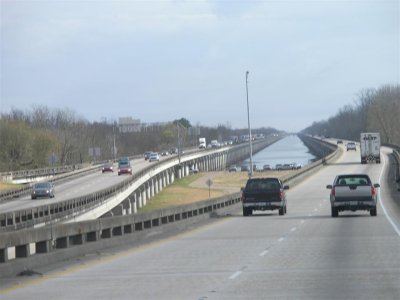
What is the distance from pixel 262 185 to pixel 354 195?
22.0 feet

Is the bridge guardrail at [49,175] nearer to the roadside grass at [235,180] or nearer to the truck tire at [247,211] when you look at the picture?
the roadside grass at [235,180]

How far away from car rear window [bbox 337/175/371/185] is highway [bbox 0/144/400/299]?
8579mm

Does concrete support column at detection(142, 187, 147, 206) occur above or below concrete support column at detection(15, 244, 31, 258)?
below

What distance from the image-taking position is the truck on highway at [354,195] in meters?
39.3

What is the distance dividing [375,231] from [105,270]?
13.4 m

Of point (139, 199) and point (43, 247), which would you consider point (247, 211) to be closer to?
point (43, 247)

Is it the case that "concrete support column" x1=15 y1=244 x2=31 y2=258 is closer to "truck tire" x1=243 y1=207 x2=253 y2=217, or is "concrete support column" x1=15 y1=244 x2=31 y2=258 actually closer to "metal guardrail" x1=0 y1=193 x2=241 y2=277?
"metal guardrail" x1=0 y1=193 x2=241 y2=277

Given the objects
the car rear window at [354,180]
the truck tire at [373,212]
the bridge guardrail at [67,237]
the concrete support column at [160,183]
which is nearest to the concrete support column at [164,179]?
the concrete support column at [160,183]

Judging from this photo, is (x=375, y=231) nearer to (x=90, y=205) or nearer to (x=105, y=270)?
(x=105, y=270)

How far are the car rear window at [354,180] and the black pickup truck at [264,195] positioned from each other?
426cm

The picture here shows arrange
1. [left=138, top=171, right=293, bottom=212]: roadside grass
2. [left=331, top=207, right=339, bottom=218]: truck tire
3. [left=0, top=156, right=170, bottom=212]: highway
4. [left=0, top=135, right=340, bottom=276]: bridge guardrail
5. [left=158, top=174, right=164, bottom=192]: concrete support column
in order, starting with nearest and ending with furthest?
[left=0, top=135, right=340, bottom=276]: bridge guardrail
[left=331, top=207, right=339, bottom=218]: truck tire
[left=0, top=156, right=170, bottom=212]: highway
[left=138, top=171, right=293, bottom=212]: roadside grass
[left=158, top=174, right=164, bottom=192]: concrete support column

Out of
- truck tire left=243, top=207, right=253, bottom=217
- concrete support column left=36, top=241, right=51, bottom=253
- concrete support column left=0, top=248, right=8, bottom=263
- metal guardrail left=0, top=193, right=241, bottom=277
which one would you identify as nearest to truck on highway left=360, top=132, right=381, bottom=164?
truck tire left=243, top=207, right=253, bottom=217

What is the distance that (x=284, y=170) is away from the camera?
146 meters

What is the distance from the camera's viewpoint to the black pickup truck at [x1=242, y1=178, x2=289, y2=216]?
44.6m
